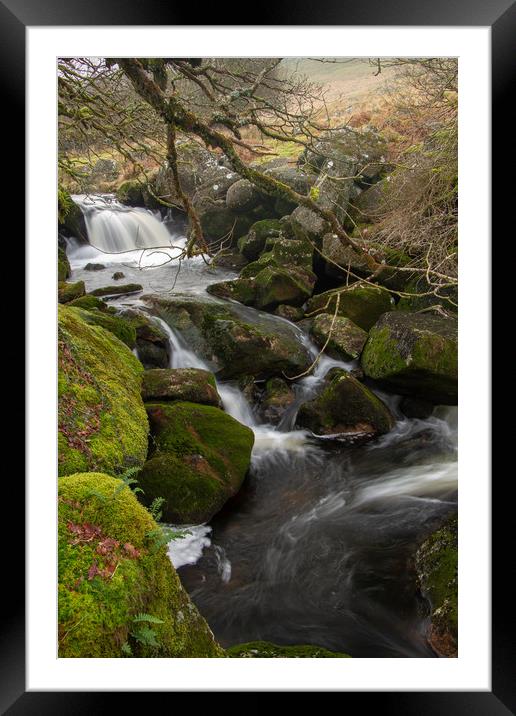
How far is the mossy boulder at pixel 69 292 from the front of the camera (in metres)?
7.67

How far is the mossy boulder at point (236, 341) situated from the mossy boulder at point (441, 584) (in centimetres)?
395

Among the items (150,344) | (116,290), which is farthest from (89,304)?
(116,290)

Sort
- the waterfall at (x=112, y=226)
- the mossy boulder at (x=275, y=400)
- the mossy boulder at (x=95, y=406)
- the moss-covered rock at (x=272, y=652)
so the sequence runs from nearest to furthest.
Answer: the moss-covered rock at (x=272, y=652), the mossy boulder at (x=95, y=406), the mossy boulder at (x=275, y=400), the waterfall at (x=112, y=226)

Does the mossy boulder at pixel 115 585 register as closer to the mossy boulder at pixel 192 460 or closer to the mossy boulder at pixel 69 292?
the mossy boulder at pixel 192 460

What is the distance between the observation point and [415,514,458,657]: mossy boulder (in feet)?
9.53

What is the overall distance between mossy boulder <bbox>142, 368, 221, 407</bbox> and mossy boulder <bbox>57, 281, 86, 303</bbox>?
319 cm

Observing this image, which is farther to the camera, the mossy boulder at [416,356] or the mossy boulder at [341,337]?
the mossy boulder at [341,337]

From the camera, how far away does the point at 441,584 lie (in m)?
3.18

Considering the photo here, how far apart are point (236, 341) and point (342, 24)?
18.4ft

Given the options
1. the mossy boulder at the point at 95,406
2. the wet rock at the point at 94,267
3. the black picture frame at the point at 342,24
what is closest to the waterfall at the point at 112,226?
the wet rock at the point at 94,267

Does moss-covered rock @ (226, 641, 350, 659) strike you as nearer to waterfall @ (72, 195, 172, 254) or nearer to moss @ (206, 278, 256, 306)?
moss @ (206, 278, 256, 306)

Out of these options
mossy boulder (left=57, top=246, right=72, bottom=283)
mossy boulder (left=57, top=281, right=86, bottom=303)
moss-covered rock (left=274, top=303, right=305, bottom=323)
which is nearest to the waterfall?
mossy boulder (left=57, top=246, right=72, bottom=283)

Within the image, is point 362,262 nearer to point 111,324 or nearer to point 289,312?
point 289,312
